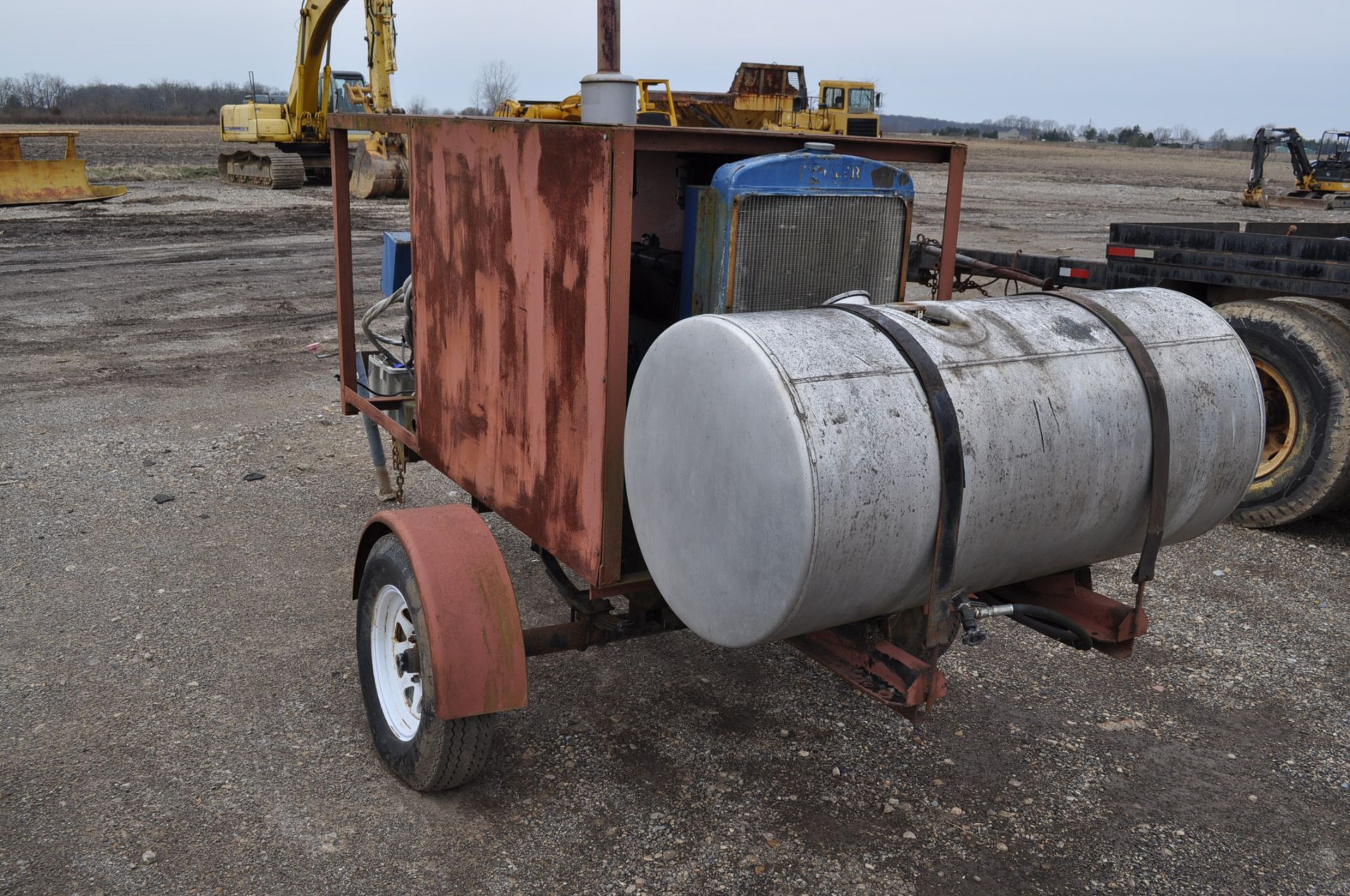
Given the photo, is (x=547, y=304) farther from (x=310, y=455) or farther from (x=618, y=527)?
(x=310, y=455)

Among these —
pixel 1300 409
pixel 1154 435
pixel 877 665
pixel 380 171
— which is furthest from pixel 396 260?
pixel 380 171

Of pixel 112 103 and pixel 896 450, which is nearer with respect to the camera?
pixel 896 450

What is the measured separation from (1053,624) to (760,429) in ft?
4.12

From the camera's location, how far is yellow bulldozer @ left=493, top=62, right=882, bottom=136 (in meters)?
19.0

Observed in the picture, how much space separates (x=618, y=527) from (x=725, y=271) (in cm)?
84

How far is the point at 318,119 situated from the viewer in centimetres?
2358

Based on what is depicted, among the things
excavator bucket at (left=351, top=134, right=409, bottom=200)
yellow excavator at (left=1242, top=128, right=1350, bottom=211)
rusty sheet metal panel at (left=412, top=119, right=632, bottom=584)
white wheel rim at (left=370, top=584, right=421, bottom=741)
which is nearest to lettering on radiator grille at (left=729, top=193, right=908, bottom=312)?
rusty sheet metal panel at (left=412, top=119, right=632, bottom=584)

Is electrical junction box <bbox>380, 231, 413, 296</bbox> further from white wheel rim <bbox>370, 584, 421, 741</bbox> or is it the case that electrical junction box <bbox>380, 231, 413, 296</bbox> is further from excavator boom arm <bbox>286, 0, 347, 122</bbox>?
excavator boom arm <bbox>286, 0, 347, 122</bbox>

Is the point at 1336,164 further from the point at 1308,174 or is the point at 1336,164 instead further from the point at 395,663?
the point at 395,663

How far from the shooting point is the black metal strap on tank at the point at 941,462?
8.81ft

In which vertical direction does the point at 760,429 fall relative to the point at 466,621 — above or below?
above

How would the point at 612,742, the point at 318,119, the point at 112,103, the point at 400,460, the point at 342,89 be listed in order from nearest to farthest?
the point at 612,742 → the point at 400,460 → the point at 318,119 → the point at 342,89 → the point at 112,103

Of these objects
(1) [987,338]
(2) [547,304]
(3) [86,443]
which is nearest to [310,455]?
(3) [86,443]

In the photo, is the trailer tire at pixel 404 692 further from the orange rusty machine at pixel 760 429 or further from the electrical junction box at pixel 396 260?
the electrical junction box at pixel 396 260
